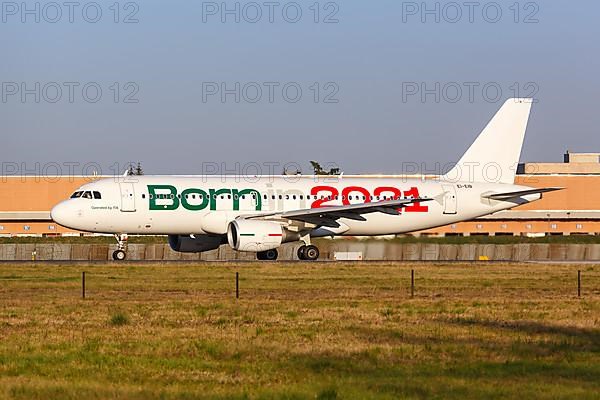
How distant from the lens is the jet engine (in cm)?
5006

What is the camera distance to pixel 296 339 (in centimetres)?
2280

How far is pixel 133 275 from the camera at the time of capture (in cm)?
4322

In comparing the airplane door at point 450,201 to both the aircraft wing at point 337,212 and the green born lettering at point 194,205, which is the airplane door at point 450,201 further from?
the green born lettering at point 194,205

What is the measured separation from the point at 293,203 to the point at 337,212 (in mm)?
3259

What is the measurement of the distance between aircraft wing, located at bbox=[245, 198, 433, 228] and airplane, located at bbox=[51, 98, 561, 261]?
0.15 ft

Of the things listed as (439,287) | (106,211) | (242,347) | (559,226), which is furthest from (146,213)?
(559,226)

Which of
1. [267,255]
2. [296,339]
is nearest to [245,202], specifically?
[267,255]

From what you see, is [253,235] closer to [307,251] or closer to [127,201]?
[307,251]

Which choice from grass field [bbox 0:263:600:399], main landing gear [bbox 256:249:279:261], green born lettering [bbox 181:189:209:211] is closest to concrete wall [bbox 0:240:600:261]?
main landing gear [bbox 256:249:279:261]

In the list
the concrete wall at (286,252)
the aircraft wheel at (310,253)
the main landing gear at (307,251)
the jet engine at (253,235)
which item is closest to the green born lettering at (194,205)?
the jet engine at (253,235)

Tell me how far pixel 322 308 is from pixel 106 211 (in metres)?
24.0

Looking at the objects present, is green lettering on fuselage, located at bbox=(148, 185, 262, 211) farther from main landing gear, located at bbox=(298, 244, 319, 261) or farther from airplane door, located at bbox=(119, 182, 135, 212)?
main landing gear, located at bbox=(298, 244, 319, 261)

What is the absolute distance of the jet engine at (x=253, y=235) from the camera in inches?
1971

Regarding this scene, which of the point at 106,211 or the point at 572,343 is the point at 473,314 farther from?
the point at 106,211
